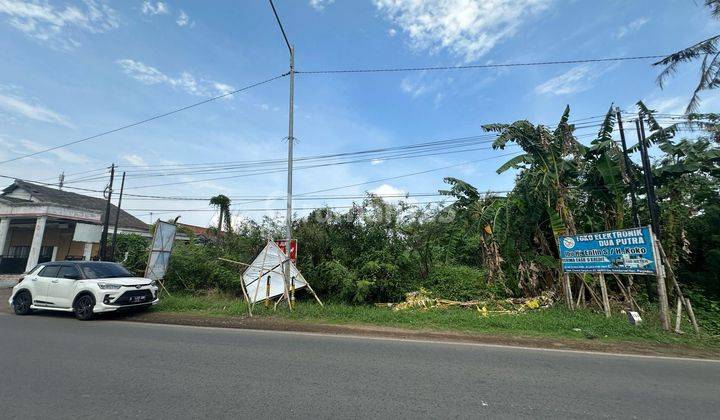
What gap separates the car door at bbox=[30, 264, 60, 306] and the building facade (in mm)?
12060

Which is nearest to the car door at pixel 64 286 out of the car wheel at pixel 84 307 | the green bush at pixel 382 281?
the car wheel at pixel 84 307

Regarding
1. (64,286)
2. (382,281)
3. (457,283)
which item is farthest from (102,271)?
(457,283)

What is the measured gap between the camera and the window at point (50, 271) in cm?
1137

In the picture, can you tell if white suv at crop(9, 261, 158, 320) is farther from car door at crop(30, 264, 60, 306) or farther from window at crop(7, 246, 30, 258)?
window at crop(7, 246, 30, 258)

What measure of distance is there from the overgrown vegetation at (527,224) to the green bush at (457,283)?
38mm

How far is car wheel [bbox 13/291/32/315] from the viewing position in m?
11.4

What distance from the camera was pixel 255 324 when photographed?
10.0 meters

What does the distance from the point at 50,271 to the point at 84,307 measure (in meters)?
2.25

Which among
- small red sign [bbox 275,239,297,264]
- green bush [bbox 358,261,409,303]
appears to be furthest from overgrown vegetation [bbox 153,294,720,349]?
small red sign [bbox 275,239,297,264]

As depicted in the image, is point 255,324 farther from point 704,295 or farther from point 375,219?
point 704,295

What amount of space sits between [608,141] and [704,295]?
581cm

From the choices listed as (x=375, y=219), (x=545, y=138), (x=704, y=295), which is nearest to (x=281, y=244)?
(x=375, y=219)

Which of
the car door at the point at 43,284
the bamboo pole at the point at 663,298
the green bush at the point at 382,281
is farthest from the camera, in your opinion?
the green bush at the point at 382,281

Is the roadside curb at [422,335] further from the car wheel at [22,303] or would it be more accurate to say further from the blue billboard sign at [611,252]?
the car wheel at [22,303]
